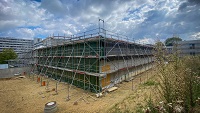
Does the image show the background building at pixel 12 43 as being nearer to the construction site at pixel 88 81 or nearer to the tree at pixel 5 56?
the tree at pixel 5 56

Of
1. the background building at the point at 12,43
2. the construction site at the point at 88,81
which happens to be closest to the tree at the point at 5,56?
the construction site at the point at 88,81

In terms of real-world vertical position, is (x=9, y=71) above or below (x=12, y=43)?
below

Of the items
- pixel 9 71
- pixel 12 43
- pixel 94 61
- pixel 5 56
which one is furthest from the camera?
pixel 12 43

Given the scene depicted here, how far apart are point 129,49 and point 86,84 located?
10029mm

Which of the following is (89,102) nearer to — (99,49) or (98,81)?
(98,81)

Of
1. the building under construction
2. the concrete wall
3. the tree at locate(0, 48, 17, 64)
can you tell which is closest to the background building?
the tree at locate(0, 48, 17, 64)

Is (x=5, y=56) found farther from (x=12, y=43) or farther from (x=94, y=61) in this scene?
(x=12, y=43)

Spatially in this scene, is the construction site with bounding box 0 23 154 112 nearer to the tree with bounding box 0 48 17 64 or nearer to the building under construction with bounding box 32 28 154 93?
the building under construction with bounding box 32 28 154 93

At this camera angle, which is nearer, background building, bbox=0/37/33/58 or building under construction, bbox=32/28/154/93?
building under construction, bbox=32/28/154/93

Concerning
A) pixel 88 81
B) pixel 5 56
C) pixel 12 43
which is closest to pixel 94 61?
pixel 88 81

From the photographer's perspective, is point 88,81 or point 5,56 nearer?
point 88,81

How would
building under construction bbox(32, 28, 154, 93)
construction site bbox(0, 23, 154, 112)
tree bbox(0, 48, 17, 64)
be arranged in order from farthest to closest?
1. tree bbox(0, 48, 17, 64)
2. building under construction bbox(32, 28, 154, 93)
3. construction site bbox(0, 23, 154, 112)

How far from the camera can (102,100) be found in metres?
10.5

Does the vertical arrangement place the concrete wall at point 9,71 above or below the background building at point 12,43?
below
